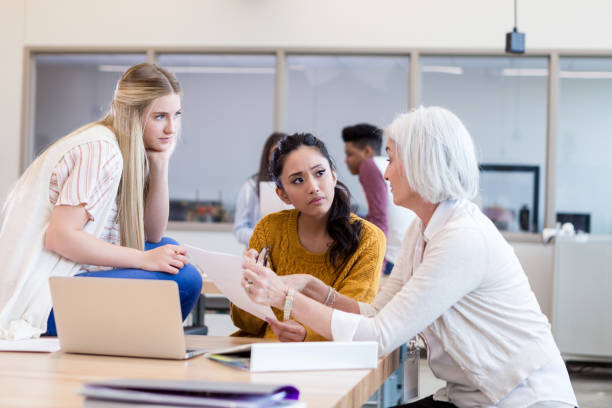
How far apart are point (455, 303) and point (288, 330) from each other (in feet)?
1.25

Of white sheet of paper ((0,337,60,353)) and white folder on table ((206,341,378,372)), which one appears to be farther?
white sheet of paper ((0,337,60,353))

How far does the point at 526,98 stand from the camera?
5520 mm

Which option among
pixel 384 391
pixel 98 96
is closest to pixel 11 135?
pixel 98 96

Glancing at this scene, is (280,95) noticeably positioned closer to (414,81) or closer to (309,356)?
(414,81)

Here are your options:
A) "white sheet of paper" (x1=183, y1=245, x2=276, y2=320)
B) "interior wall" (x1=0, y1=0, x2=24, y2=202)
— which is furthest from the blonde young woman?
"interior wall" (x1=0, y1=0, x2=24, y2=202)

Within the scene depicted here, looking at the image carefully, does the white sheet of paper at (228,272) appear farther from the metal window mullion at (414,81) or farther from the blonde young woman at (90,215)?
the metal window mullion at (414,81)

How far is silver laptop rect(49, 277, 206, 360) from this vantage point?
131cm

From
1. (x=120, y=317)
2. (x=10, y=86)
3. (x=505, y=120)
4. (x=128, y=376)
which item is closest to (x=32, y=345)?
(x=120, y=317)

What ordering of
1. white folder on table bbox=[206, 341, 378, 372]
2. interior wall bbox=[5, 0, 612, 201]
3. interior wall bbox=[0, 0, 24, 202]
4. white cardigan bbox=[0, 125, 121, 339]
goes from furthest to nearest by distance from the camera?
A: 1. interior wall bbox=[0, 0, 24, 202]
2. interior wall bbox=[5, 0, 612, 201]
3. white cardigan bbox=[0, 125, 121, 339]
4. white folder on table bbox=[206, 341, 378, 372]

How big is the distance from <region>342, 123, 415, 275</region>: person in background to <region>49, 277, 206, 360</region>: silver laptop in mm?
2421

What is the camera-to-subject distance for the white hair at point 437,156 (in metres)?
1.54

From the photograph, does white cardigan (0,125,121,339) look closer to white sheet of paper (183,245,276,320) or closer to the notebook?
white sheet of paper (183,245,276,320)

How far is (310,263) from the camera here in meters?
2.04

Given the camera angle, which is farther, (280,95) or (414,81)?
(280,95)
